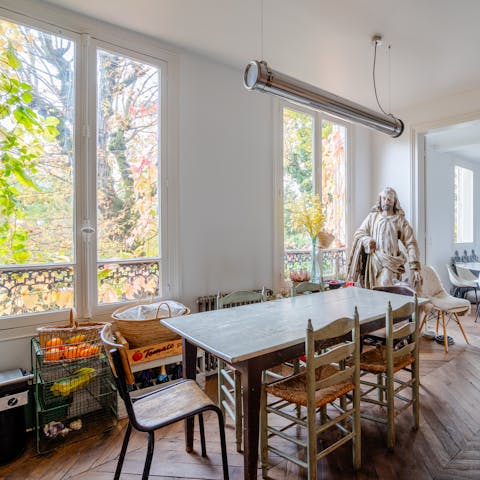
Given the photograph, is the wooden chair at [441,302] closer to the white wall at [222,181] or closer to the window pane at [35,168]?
the white wall at [222,181]

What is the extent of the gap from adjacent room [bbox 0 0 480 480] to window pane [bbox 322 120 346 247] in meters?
0.45

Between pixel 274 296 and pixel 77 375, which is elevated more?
pixel 274 296

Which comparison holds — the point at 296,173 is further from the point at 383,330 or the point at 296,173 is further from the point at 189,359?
the point at 189,359

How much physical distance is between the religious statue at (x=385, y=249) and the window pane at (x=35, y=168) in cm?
302

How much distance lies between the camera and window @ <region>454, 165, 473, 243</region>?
702cm

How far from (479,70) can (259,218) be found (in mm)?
2758

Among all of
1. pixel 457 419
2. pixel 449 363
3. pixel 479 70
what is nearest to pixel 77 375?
pixel 457 419

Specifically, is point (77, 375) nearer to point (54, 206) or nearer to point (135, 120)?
point (54, 206)

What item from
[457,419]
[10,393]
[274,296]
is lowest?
[457,419]

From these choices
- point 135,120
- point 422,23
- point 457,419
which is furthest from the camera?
point 135,120

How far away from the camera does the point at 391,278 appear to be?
151 inches

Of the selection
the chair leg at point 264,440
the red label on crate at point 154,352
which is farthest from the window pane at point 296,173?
the chair leg at point 264,440

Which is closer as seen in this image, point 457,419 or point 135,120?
point 457,419

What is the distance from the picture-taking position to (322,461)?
2.00 metres
